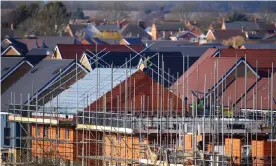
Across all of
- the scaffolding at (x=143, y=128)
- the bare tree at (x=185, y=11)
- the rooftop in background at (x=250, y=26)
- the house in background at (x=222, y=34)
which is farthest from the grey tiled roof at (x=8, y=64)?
the bare tree at (x=185, y=11)

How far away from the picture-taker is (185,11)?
129000 mm

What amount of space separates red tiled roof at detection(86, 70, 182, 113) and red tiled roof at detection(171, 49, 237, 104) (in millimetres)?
626

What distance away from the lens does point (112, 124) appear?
28297 millimetres

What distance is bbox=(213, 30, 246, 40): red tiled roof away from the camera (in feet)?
268

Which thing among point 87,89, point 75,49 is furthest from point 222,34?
point 87,89

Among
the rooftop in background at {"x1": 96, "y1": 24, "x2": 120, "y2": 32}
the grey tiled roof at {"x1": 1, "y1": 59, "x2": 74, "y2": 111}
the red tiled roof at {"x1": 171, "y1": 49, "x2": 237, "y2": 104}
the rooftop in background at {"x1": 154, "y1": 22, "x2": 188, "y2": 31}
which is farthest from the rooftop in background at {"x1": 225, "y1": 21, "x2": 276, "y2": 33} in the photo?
the red tiled roof at {"x1": 171, "y1": 49, "x2": 237, "y2": 104}

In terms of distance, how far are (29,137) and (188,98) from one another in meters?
3.99

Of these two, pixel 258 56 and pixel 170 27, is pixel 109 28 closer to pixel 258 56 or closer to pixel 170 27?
pixel 170 27

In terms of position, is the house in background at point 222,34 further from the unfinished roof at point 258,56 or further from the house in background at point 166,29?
the unfinished roof at point 258,56

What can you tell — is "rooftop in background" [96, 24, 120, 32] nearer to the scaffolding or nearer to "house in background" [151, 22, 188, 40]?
"house in background" [151, 22, 188, 40]

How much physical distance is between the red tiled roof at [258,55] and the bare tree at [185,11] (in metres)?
84.9

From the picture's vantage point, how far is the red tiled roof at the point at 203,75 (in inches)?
1294

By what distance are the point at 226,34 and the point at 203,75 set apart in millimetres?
48289

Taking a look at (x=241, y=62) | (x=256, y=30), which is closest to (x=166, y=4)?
(x=256, y=30)
